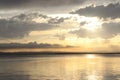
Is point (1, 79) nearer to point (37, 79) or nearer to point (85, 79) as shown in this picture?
point (37, 79)

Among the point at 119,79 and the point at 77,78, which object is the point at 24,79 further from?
the point at 119,79

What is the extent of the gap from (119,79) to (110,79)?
2.20 metres

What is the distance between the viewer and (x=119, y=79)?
191ft

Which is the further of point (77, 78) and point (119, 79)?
point (77, 78)

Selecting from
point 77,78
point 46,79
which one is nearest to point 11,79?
point 46,79

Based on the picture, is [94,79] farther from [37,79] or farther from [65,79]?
[37,79]

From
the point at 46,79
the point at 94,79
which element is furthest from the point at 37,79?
the point at 94,79

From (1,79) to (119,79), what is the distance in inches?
857

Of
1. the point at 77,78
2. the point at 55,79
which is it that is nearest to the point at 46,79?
the point at 55,79

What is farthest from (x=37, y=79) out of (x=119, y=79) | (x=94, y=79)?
(x=119, y=79)

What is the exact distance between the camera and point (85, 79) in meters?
60.8

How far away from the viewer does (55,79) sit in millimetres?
60781

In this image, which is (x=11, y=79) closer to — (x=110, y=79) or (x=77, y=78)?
(x=77, y=78)

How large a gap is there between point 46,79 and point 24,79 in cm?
433
